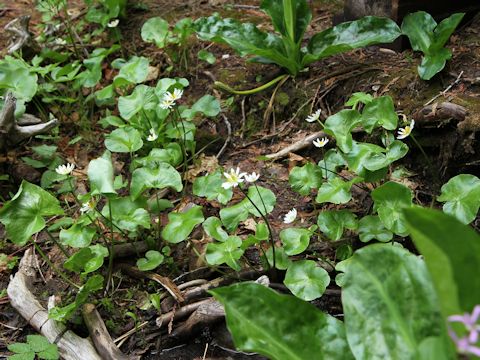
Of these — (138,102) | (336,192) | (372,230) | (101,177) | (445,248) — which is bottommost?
(372,230)

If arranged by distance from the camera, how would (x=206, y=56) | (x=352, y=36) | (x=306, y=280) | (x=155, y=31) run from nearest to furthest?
(x=306, y=280) < (x=352, y=36) < (x=206, y=56) < (x=155, y=31)

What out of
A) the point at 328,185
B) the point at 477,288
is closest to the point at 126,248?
the point at 328,185

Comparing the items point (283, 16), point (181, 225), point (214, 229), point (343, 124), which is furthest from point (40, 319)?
point (283, 16)

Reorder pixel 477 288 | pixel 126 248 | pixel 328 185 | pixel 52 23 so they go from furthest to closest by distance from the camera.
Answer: pixel 52 23
pixel 126 248
pixel 328 185
pixel 477 288

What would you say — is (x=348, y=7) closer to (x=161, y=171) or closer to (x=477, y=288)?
(x=161, y=171)

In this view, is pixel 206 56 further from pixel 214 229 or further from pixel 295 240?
pixel 295 240

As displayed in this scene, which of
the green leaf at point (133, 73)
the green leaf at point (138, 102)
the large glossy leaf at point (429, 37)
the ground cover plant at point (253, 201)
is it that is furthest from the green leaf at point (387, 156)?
the green leaf at point (133, 73)

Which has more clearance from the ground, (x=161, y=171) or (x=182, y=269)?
(x=161, y=171)
